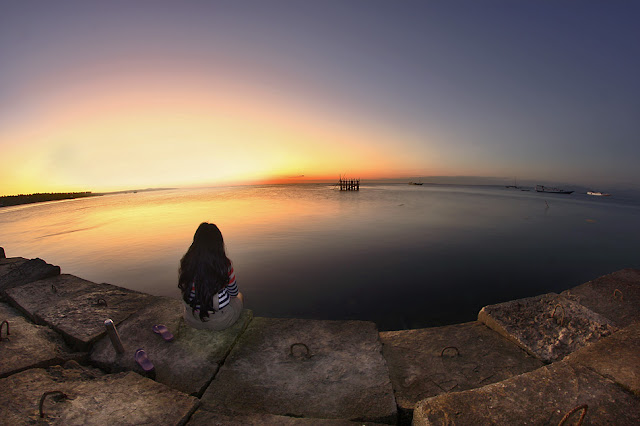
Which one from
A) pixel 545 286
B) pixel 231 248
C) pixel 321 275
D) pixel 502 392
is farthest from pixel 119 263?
pixel 545 286

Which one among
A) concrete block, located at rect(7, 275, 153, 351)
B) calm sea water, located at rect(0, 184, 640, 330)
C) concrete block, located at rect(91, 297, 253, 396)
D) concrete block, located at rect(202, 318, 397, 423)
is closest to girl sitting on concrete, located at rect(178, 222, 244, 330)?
concrete block, located at rect(91, 297, 253, 396)

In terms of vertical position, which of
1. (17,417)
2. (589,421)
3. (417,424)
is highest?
(589,421)

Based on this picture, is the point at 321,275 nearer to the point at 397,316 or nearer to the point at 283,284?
the point at 283,284

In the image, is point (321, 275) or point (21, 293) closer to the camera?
point (21, 293)

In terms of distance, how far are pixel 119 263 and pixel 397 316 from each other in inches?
517

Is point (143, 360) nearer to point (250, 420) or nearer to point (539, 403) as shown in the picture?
point (250, 420)

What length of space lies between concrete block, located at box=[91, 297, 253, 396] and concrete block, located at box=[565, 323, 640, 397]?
166 inches

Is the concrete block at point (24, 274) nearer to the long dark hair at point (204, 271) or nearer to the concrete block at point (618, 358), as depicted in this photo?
the long dark hair at point (204, 271)

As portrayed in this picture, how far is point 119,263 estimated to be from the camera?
11844 millimetres

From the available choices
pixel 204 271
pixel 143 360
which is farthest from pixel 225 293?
pixel 143 360

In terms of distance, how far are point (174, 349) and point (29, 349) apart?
1.84 meters

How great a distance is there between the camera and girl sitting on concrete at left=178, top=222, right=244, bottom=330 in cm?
357

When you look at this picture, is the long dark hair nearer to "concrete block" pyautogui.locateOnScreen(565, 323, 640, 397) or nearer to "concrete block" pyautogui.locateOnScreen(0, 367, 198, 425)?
"concrete block" pyautogui.locateOnScreen(0, 367, 198, 425)

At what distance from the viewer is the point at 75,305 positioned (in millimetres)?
4480
